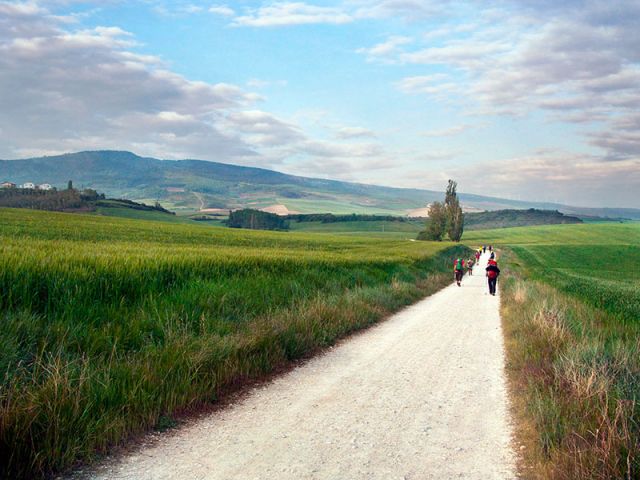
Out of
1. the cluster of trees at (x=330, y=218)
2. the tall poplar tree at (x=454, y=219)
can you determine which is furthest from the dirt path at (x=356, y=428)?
the cluster of trees at (x=330, y=218)

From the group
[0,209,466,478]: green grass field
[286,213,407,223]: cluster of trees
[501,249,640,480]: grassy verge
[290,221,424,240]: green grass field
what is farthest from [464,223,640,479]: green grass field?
[286,213,407,223]: cluster of trees

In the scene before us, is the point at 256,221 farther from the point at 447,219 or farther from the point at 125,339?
the point at 125,339

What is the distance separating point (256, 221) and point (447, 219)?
2359 inches

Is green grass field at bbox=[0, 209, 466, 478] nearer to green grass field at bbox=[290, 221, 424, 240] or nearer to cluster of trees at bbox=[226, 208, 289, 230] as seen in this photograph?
cluster of trees at bbox=[226, 208, 289, 230]

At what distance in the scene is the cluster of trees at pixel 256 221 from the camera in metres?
143

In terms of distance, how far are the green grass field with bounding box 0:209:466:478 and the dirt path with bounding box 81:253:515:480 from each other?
50 cm

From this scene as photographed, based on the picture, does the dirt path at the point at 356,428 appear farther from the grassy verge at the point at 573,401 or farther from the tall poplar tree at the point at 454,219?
the tall poplar tree at the point at 454,219

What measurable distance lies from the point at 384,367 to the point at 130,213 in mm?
116367

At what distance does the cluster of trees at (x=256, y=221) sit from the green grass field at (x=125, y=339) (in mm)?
129278

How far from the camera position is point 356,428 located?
5.88 m

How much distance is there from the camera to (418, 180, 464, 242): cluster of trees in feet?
342

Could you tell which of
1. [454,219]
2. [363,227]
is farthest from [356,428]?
[363,227]

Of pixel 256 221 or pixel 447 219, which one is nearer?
pixel 447 219

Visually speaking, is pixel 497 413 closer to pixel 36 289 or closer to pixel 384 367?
pixel 384 367
